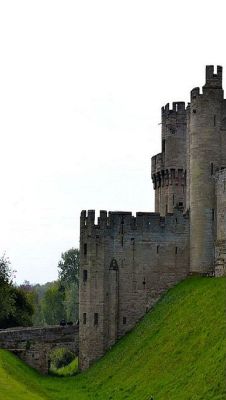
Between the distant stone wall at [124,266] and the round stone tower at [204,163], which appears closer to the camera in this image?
the round stone tower at [204,163]

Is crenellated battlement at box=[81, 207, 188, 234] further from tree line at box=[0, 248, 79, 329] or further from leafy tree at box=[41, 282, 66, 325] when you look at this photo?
leafy tree at box=[41, 282, 66, 325]

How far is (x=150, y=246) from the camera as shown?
71938 millimetres

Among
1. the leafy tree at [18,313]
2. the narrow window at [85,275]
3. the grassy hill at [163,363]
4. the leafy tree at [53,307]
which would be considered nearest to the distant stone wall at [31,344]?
the grassy hill at [163,363]

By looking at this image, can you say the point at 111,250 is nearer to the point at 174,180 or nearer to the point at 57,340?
the point at 57,340

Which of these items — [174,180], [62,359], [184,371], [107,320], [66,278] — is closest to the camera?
[184,371]

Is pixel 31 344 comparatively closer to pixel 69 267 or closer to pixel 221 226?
pixel 221 226

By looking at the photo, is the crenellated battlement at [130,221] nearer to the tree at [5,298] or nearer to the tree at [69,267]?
the tree at [5,298]

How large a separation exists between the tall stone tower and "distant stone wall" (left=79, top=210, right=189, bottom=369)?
12168mm

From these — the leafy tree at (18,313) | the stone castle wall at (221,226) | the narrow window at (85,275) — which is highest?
the stone castle wall at (221,226)

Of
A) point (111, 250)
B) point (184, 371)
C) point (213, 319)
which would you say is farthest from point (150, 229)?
point (184, 371)

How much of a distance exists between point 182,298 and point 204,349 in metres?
15.9

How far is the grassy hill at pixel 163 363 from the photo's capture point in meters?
45.5

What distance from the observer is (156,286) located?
7150 centimetres

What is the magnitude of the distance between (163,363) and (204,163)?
2132 cm
